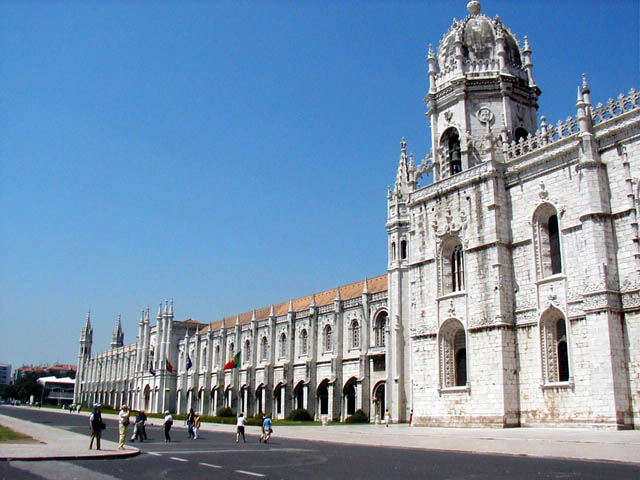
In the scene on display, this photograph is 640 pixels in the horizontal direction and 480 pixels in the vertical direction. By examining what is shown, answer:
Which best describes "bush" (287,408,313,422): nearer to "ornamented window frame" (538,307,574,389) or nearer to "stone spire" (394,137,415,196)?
"stone spire" (394,137,415,196)

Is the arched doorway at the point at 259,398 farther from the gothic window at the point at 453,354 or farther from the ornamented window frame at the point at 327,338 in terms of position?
the gothic window at the point at 453,354

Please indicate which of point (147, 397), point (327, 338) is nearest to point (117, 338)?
point (147, 397)

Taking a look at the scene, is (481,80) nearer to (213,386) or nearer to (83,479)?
(83,479)

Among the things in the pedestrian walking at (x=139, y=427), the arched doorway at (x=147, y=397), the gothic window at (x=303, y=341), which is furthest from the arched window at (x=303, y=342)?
the arched doorway at (x=147, y=397)

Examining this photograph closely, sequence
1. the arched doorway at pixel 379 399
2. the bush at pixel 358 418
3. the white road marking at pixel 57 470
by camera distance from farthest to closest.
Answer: the arched doorway at pixel 379 399 → the bush at pixel 358 418 → the white road marking at pixel 57 470

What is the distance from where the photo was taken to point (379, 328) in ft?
168

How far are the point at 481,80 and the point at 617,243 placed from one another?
14198mm

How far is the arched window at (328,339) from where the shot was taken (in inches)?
2268

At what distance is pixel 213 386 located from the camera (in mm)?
76875

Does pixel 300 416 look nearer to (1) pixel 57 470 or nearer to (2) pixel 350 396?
(2) pixel 350 396

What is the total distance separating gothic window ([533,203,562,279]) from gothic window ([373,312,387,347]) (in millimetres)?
22572

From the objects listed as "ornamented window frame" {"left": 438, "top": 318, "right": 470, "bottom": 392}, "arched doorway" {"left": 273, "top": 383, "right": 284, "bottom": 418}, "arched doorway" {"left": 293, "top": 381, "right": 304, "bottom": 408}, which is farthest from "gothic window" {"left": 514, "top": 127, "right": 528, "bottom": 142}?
"arched doorway" {"left": 273, "top": 383, "right": 284, "bottom": 418}

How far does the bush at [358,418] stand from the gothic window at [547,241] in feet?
78.4

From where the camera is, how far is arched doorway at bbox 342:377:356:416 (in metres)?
53.0
